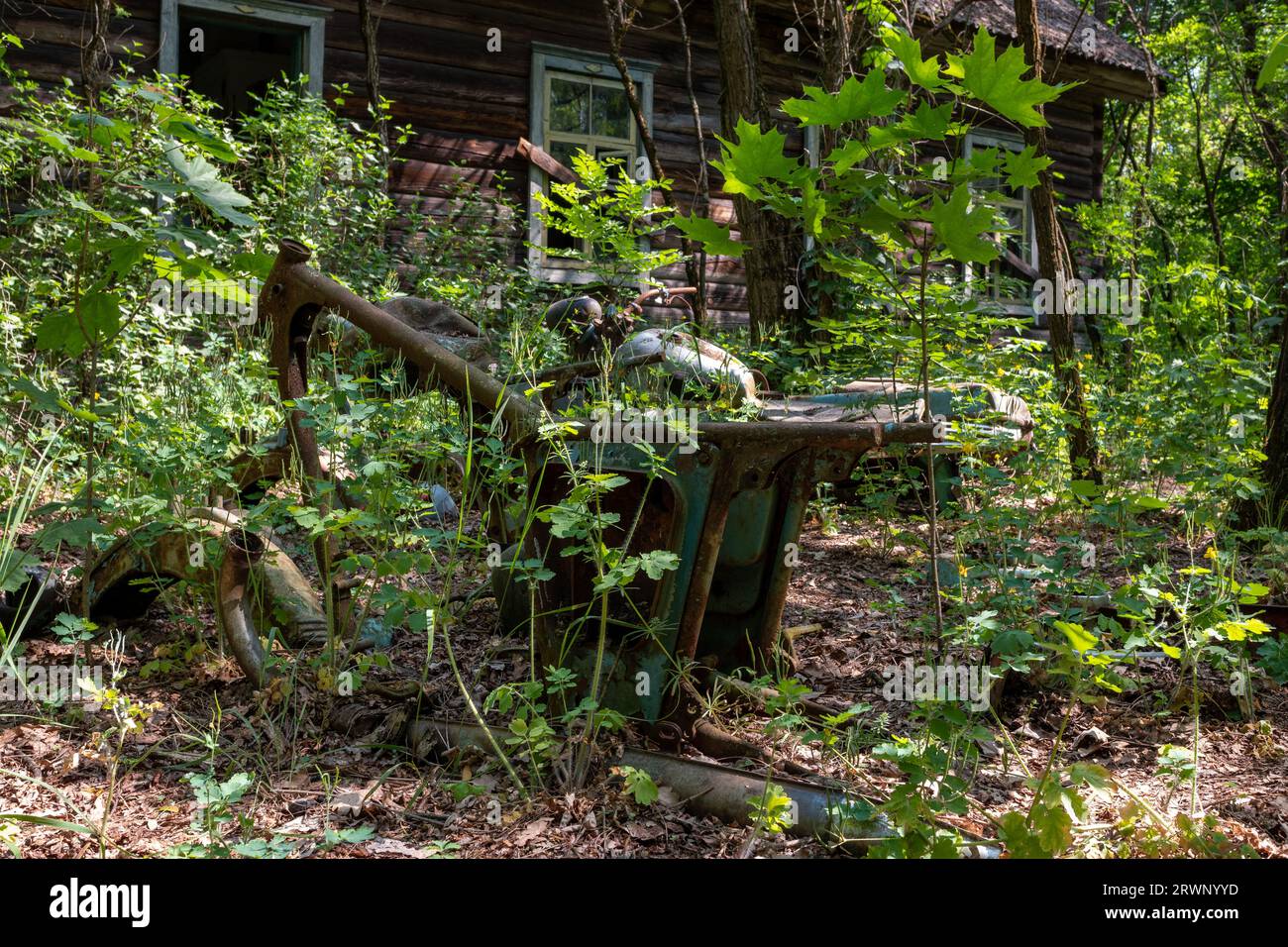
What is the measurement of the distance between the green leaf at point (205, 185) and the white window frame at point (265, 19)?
5.23 metres

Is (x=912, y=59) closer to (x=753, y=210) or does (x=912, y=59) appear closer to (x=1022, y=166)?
(x=1022, y=166)

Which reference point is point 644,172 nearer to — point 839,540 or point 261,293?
point 839,540

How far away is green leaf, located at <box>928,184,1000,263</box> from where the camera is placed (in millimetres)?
1935

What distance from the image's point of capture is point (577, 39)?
860 cm

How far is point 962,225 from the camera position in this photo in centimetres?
195

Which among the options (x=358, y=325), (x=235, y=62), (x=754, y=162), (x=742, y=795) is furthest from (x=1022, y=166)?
(x=235, y=62)

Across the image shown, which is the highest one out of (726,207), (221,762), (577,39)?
(577,39)

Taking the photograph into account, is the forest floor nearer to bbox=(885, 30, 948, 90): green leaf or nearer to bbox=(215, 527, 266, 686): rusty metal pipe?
bbox=(215, 527, 266, 686): rusty metal pipe

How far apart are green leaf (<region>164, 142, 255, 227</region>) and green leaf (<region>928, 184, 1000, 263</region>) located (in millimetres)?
1494

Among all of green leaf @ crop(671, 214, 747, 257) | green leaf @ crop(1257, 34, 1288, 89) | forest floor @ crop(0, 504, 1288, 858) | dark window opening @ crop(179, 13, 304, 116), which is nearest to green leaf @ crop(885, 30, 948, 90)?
green leaf @ crop(671, 214, 747, 257)

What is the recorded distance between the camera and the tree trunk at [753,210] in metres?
5.73

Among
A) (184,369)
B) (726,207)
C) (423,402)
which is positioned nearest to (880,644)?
(423,402)

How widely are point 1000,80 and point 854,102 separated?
0.87ft

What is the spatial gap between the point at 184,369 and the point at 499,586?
2.48 metres
